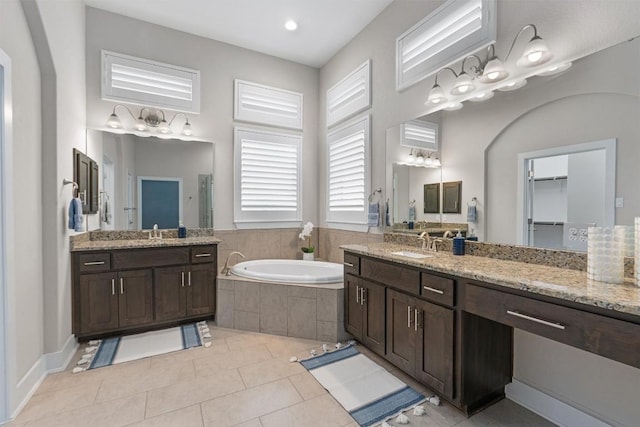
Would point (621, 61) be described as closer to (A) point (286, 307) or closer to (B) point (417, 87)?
(B) point (417, 87)

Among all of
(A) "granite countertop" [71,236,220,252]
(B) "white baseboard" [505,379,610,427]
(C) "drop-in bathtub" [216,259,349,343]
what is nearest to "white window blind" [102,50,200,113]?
(A) "granite countertop" [71,236,220,252]

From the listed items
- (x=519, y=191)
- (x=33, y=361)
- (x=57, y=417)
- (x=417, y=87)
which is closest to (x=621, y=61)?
(x=519, y=191)

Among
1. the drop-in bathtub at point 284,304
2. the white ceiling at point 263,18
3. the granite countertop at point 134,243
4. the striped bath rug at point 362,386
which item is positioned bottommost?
the striped bath rug at point 362,386

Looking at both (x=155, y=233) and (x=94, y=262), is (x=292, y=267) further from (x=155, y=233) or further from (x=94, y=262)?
(x=94, y=262)

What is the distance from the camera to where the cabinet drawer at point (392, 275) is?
206 cm

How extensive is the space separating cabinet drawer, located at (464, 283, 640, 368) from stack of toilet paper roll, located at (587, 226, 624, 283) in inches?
14.0

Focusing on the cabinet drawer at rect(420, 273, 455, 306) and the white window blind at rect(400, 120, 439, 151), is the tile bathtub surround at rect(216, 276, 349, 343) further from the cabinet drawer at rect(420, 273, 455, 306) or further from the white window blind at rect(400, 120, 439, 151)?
the white window blind at rect(400, 120, 439, 151)

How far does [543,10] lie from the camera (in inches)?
73.9

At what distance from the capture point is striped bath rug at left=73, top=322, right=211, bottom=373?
251 centimetres

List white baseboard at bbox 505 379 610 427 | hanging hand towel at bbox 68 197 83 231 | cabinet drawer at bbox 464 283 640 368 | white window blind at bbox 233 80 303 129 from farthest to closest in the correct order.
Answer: white window blind at bbox 233 80 303 129 → hanging hand towel at bbox 68 197 83 231 → white baseboard at bbox 505 379 610 427 → cabinet drawer at bbox 464 283 640 368

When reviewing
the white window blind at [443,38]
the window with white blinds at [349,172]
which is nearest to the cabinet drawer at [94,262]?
the window with white blinds at [349,172]

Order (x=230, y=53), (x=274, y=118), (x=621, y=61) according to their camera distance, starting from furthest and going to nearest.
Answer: (x=274, y=118) < (x=230, y=53) < (x=621, y=61)

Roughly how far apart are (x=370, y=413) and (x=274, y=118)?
3590 mm

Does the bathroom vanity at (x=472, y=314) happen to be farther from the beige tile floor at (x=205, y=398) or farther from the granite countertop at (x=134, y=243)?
the granite countertop at (x=134, y=243)
